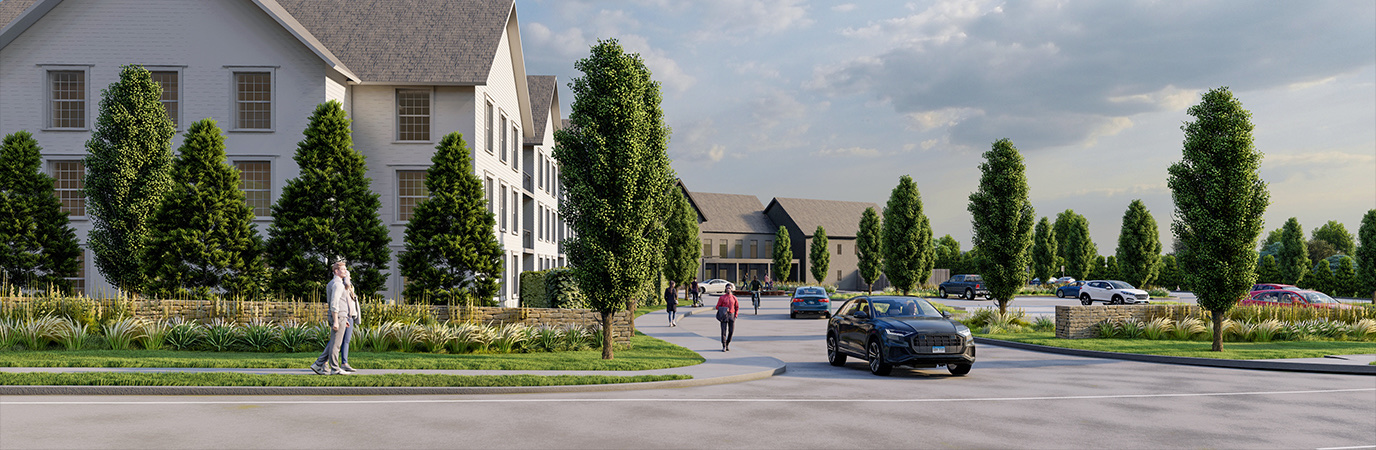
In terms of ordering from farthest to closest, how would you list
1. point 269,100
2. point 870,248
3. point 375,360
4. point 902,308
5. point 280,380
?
1. point 870,248
2. point 269,100
3. point 902,308
4. point 375,360
5. point 280,380

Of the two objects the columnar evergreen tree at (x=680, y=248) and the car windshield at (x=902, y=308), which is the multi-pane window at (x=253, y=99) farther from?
the columnar evergreen tree at (x=680, y=248)

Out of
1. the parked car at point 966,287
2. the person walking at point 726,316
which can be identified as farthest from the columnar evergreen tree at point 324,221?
the parked car at point 966,287

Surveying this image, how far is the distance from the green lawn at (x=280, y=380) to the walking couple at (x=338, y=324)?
61 centimetres

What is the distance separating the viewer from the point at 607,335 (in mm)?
16328

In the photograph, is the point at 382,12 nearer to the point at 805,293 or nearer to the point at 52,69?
the point at 52,69

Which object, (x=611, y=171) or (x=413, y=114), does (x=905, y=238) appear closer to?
(x=413, y=114)

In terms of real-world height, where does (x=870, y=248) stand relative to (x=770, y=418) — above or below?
above

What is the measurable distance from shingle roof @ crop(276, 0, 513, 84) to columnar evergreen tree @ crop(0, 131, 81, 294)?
9.45 meters

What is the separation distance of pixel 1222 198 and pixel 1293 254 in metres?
51.8

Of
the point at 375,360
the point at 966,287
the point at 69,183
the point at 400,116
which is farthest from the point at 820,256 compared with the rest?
the point at 375,360

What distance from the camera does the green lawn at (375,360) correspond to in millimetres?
13844

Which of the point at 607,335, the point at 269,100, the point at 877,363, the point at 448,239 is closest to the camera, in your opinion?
the point at 877,363

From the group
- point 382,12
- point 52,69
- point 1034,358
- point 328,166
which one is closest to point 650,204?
point 1034,358

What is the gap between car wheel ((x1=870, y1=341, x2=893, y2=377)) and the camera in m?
14.9
